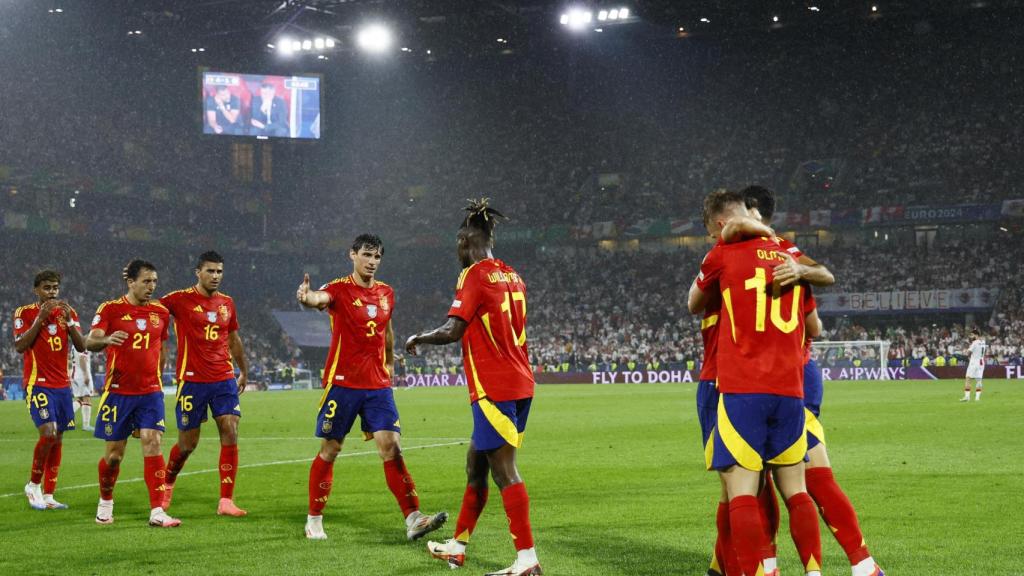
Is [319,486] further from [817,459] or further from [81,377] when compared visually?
[81,377]

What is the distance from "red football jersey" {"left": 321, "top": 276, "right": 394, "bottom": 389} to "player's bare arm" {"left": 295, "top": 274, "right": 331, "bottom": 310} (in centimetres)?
27

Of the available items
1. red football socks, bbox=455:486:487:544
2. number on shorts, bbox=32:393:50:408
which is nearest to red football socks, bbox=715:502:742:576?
red football socks, bbox=455:486:487:544

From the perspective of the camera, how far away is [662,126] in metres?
71.2

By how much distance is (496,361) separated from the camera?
7.98m

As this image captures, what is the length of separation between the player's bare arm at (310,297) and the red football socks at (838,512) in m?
4.23

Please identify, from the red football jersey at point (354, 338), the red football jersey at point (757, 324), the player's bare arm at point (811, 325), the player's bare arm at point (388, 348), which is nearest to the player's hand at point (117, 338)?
the red football jersey at point (354, 338)

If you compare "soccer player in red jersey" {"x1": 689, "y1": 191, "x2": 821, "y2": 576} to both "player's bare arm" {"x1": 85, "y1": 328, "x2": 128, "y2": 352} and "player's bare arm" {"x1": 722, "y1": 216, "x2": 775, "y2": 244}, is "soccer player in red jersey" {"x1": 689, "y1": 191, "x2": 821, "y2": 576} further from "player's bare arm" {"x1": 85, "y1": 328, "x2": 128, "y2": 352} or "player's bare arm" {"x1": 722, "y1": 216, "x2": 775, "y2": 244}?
"player's bare arm" {"x1": 85, "y1": 328, "x2": 128, "y2": 352}

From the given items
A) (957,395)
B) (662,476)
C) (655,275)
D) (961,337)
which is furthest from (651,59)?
(662,476)

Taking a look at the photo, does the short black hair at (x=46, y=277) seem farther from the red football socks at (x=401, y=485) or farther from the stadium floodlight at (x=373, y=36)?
the stadium floodlight at (x=373, y=36)

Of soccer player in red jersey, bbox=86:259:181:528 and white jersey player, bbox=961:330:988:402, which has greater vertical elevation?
soccer player in red jersey, bbox=86:259:181:528

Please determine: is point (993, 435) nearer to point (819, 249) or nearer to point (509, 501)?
point (509, 501)

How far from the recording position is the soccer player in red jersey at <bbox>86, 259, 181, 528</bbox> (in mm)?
10852

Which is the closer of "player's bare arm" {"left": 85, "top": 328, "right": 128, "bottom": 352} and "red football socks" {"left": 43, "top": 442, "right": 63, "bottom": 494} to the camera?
"player's bare arm" {"left": 85, "top": 328, "right": 128, "bottom": 352}

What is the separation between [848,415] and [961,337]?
31329 millimetres
